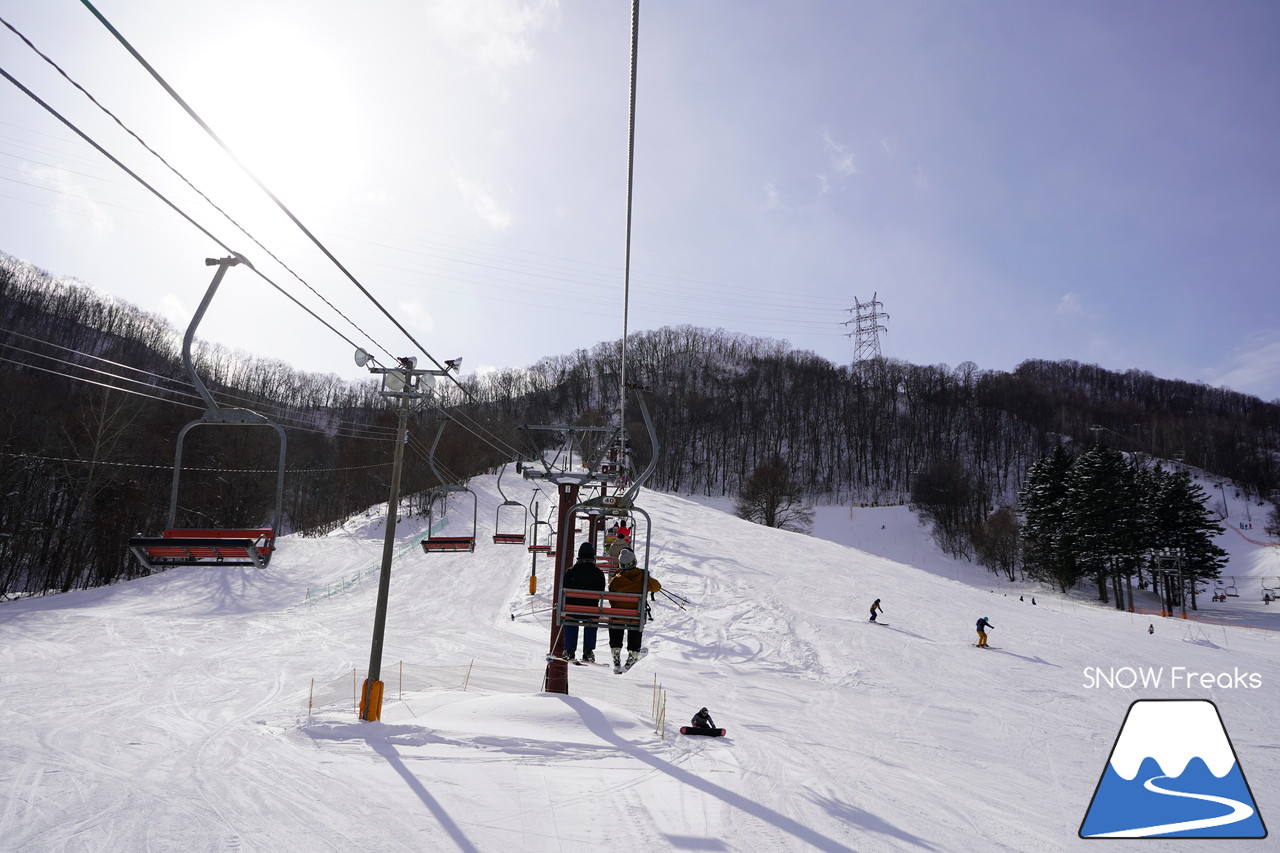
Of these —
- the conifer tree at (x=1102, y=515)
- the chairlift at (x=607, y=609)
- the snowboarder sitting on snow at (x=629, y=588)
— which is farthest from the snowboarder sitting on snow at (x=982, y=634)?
the conifer tree at (x=1102, y=515)

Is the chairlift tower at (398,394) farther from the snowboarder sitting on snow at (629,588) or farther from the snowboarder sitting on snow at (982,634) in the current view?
the snowboarder sitting on snow at (982,634)

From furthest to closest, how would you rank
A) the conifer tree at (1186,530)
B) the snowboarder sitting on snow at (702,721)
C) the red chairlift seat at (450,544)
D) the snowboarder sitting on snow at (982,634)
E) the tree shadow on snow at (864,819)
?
the conifer tree at (1186,530) → the snowboarder sitting on snow at (982,634) → the red chairlift seat at (450,544) → the snowboarder sitting on snow at (702,721) → the tree shadow on snow at (864,819)

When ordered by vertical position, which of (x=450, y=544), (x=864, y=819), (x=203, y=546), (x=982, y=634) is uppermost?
(x=203, y=546)

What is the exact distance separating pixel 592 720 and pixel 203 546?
8307mm

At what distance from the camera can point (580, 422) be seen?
96375mm

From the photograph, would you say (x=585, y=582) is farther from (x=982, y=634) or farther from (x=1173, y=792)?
(x=982, y=634)

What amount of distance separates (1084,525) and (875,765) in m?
45.9

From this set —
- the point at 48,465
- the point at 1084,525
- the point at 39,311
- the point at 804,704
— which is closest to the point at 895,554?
the point at 1084,525

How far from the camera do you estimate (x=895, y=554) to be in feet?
204

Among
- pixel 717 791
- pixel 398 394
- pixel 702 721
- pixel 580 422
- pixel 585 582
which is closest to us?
pixel 585 582
